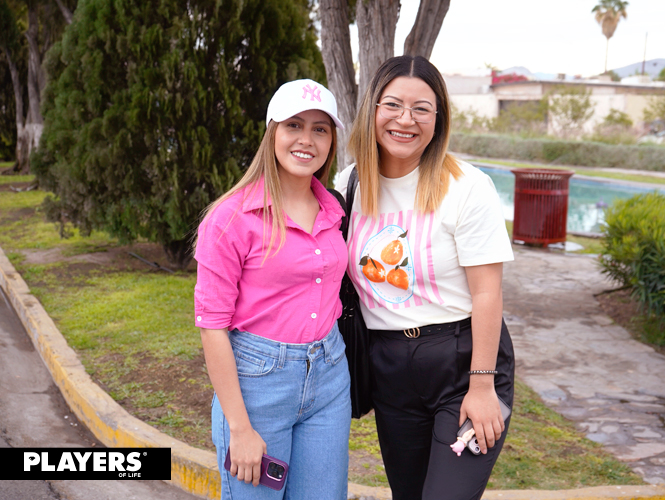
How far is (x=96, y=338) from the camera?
19.0 feet

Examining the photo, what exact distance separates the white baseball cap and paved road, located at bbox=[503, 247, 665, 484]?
3014 millimetres

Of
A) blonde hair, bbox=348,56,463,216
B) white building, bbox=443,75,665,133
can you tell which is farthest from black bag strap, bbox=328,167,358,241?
white building, bbox=443,75,665,133

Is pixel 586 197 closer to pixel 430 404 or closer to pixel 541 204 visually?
pixel 541 204

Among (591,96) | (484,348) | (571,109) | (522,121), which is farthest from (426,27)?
(591,96)

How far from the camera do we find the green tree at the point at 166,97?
23.8ft

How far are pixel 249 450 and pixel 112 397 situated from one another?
2872 millimetres

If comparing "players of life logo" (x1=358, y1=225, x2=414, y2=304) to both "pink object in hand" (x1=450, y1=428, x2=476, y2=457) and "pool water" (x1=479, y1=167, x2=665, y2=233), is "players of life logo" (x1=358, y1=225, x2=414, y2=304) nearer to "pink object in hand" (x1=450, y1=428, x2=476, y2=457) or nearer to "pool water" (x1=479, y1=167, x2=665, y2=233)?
"pink object in hand" (x1=450, y1=428, x2=476, y2=457)

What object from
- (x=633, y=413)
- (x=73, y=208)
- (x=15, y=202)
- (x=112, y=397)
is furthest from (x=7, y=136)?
(x=633, y=413)

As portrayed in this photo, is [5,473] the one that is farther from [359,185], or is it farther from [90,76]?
[90,76]

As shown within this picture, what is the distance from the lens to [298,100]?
82.5 inches

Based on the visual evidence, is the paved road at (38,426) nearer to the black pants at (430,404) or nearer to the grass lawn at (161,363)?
the grass lawn at (161,363)

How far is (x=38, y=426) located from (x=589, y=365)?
14.7 feet

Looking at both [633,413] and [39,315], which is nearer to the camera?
[633,413]

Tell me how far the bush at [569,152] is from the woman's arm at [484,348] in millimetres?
28566
